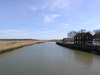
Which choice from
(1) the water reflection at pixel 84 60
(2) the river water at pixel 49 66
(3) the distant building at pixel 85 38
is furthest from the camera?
(3) the distant building at pixel 85 38

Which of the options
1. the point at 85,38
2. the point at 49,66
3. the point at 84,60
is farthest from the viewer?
the point at 85,38

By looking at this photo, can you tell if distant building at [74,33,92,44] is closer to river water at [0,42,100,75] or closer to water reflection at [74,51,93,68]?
water reflection at [74,51,93,68]

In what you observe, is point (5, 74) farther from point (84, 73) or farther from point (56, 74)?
point (84, 73)

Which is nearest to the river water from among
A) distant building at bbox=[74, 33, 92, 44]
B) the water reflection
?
the water reflection

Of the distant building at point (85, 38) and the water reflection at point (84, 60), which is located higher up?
the distant building at point (85, 38)

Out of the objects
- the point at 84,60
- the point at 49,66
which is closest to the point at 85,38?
the point at 84,60

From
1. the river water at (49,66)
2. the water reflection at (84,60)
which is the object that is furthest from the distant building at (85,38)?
the river water at (49,66)

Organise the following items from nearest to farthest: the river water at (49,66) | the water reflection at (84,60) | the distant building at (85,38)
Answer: the river water at (49,66)
the water reflection at (84,60)
the distant building at (85,38)

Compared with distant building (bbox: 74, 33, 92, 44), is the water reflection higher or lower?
lower

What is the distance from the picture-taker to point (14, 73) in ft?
35.9

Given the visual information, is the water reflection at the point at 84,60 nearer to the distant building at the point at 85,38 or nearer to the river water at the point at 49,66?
the river water at the point at 49,66

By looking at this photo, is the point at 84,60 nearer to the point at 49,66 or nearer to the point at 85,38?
the point at 49,66

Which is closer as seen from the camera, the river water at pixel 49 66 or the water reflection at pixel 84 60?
the river water at pixel 49 66

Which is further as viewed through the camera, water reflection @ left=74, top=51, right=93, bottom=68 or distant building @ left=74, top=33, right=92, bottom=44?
distant building @ left=74, top=33, right=92, bottom=44
